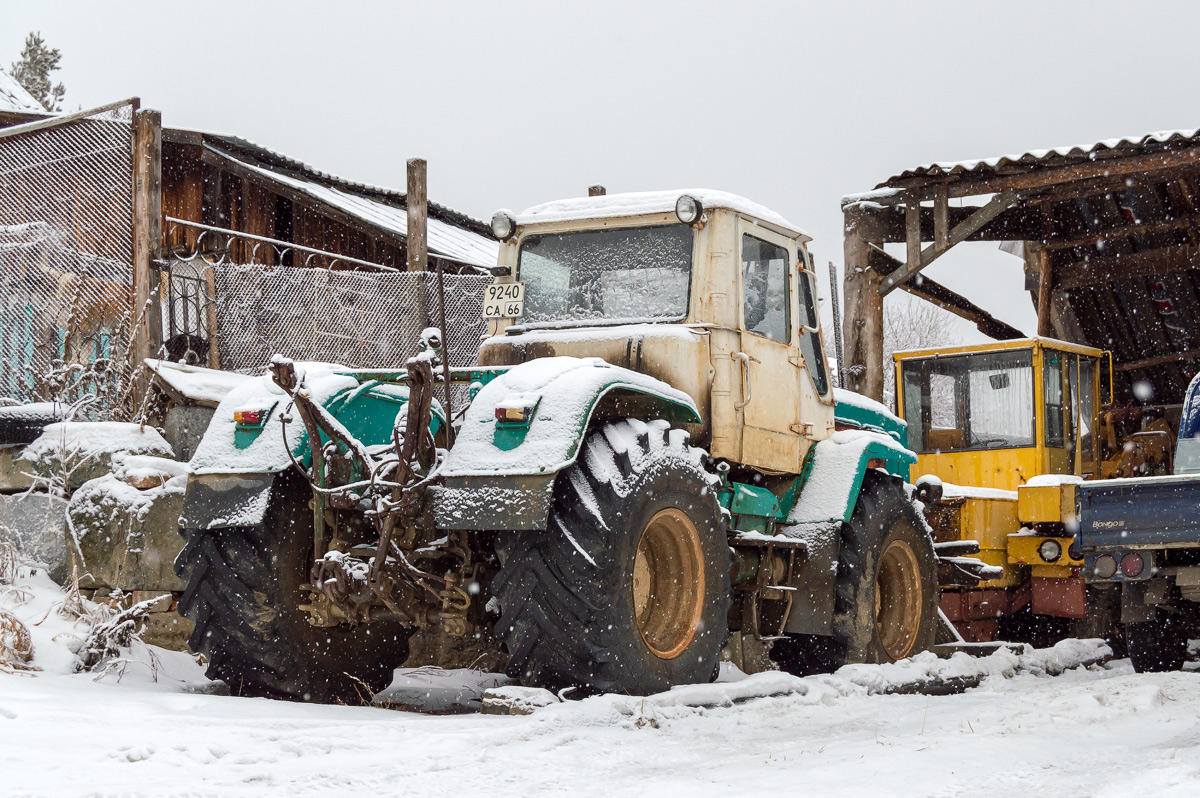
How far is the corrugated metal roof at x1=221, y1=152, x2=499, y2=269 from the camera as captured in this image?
57.4 ft

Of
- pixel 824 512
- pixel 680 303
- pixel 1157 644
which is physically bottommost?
pixel 1157 644

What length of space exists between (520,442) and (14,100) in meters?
18.2

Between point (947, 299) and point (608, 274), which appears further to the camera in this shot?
point (947, 299)

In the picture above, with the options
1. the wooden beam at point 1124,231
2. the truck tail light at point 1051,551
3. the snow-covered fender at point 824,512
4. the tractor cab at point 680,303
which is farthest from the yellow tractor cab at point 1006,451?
the tractor cab at point 680,303

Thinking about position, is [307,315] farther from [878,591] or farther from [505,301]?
[878,591]

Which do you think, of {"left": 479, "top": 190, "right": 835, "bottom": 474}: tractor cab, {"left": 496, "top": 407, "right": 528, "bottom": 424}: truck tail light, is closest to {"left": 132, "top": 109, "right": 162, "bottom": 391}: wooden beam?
{"left": 479, "top": 190, "right": 835, "bottom": 474}: tractor cab

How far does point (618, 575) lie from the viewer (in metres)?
5.88

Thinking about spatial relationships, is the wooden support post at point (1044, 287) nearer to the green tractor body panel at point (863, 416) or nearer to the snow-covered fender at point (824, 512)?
the green tractor body panel at point (863, 416)

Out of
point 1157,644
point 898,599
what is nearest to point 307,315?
point 898,599

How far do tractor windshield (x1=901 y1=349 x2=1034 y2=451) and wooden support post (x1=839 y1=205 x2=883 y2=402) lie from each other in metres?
0.37

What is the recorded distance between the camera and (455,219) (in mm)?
22281

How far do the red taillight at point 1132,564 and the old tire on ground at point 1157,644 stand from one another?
603mm

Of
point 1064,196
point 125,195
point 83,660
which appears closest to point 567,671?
point 83,660

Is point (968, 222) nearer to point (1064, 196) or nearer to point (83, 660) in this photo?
point (1064, 196)
